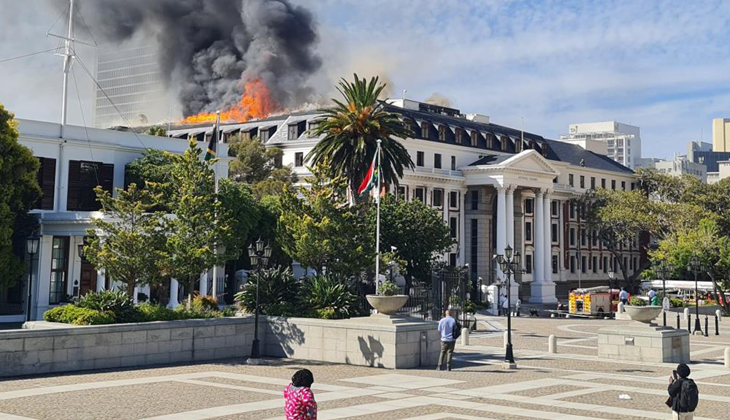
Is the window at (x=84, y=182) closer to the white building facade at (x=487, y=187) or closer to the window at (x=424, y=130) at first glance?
the white building facade at (x=487, y=187)

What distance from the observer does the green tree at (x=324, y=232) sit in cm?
3512

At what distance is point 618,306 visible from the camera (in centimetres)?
6228

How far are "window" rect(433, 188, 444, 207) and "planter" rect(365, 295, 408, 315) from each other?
194 feet

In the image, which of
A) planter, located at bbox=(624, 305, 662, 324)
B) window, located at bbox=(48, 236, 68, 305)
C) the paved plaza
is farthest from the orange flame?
the paved plaza

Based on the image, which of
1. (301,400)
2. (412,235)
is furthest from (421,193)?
(301,400)

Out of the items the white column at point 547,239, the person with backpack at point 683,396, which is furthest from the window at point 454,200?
the person with backpack at point 683,396

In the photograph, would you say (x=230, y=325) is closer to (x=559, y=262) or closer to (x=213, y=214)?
(x=213, y=214)

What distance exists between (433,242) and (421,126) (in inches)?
888

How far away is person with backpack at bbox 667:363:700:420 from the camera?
13.3 m

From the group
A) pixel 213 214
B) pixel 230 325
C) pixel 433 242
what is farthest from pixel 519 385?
pixel 433 242

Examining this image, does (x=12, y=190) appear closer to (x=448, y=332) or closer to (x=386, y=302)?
(x=386, y=302)

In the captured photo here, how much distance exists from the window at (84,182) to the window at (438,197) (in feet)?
136

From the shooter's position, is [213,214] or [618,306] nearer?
[213,214]

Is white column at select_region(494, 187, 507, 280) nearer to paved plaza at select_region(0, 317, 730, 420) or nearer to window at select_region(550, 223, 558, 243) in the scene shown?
window at select_region(550, 223, 558, 243)
